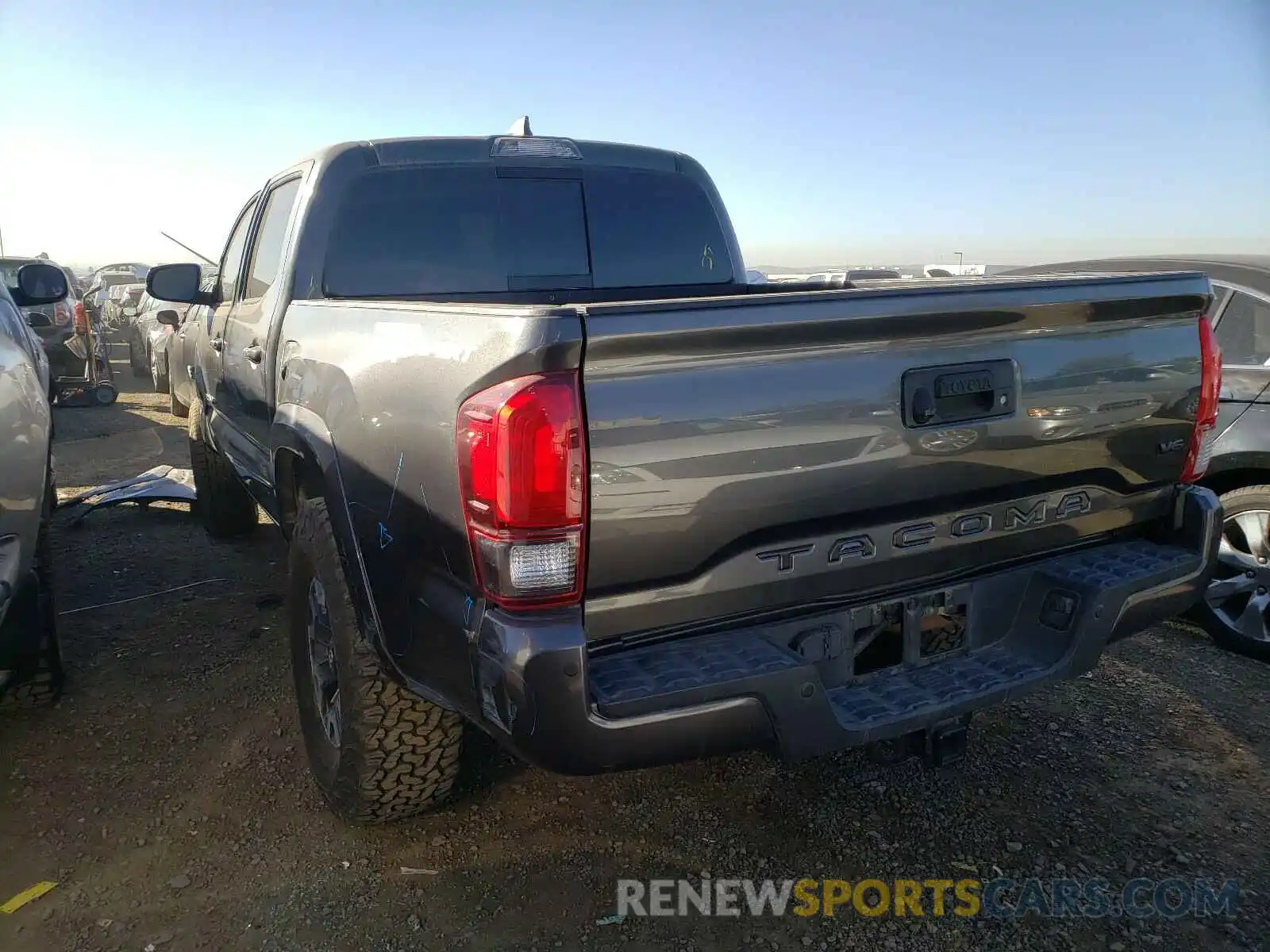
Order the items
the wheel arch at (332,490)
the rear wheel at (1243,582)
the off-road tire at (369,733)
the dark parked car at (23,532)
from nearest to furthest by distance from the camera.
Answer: the wheel arch at (332,490) → the off-road tire at (369,733) → the dark parked car at (23,532) → the rear wheel at (1243,582)

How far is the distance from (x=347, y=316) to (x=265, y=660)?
2122 mm

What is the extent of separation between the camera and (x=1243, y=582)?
13.2 feet

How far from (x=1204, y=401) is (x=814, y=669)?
153cm

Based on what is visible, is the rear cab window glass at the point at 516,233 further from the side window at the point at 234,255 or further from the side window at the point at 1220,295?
the side window at the point at 1220,295

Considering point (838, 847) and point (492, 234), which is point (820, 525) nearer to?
point (838, 847)

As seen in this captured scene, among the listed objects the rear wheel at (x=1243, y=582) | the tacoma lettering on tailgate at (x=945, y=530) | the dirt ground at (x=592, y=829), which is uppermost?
the tacoma lettering on tailgate at (x=945, y=530)

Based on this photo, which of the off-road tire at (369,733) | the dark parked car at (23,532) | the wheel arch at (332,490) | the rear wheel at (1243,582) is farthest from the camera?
the rear wheel at (1243,582)

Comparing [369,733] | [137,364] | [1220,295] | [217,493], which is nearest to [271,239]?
[217,493]

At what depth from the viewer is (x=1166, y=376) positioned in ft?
8.29

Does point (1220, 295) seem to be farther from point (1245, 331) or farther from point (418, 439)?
point (418, 439)

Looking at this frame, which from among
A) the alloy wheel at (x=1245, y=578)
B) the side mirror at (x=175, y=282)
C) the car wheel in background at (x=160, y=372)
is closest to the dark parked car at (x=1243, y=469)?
the alloy wheel at (x=1245, y=578)

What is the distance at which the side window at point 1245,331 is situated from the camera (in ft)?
13.4

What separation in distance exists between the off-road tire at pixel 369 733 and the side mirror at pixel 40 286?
2.75 meters

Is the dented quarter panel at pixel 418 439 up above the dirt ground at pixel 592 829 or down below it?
above
